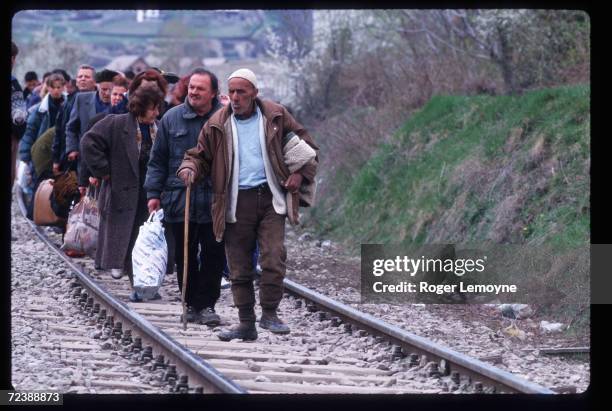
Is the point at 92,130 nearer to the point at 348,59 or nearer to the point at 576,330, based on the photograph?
the point at 576,330

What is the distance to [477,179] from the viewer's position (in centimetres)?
1609

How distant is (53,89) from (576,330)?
25.7 feet

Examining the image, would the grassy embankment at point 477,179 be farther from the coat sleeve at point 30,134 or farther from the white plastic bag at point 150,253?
the coat sleeve at point 30,134

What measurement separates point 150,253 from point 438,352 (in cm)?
320

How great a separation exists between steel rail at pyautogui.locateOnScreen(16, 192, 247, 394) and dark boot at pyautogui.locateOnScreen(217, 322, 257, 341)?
0.56 metres

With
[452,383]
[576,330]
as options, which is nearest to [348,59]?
[576,330]

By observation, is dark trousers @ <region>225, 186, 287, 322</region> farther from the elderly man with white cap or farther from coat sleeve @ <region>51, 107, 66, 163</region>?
coat sleeve @ <region>51, 107, 66, 163</region>

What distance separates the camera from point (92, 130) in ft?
39.1

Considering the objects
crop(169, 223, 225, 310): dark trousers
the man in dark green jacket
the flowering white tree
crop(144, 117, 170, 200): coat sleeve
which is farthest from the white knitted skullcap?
the flowering white tree

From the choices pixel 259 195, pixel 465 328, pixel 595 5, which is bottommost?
pixel 465 328

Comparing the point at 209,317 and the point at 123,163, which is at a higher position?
the point at 123,163

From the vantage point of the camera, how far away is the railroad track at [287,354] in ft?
27.9

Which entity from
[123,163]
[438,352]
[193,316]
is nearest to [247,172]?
[193,316]

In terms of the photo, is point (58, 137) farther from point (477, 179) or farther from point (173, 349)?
point (173, 349)
